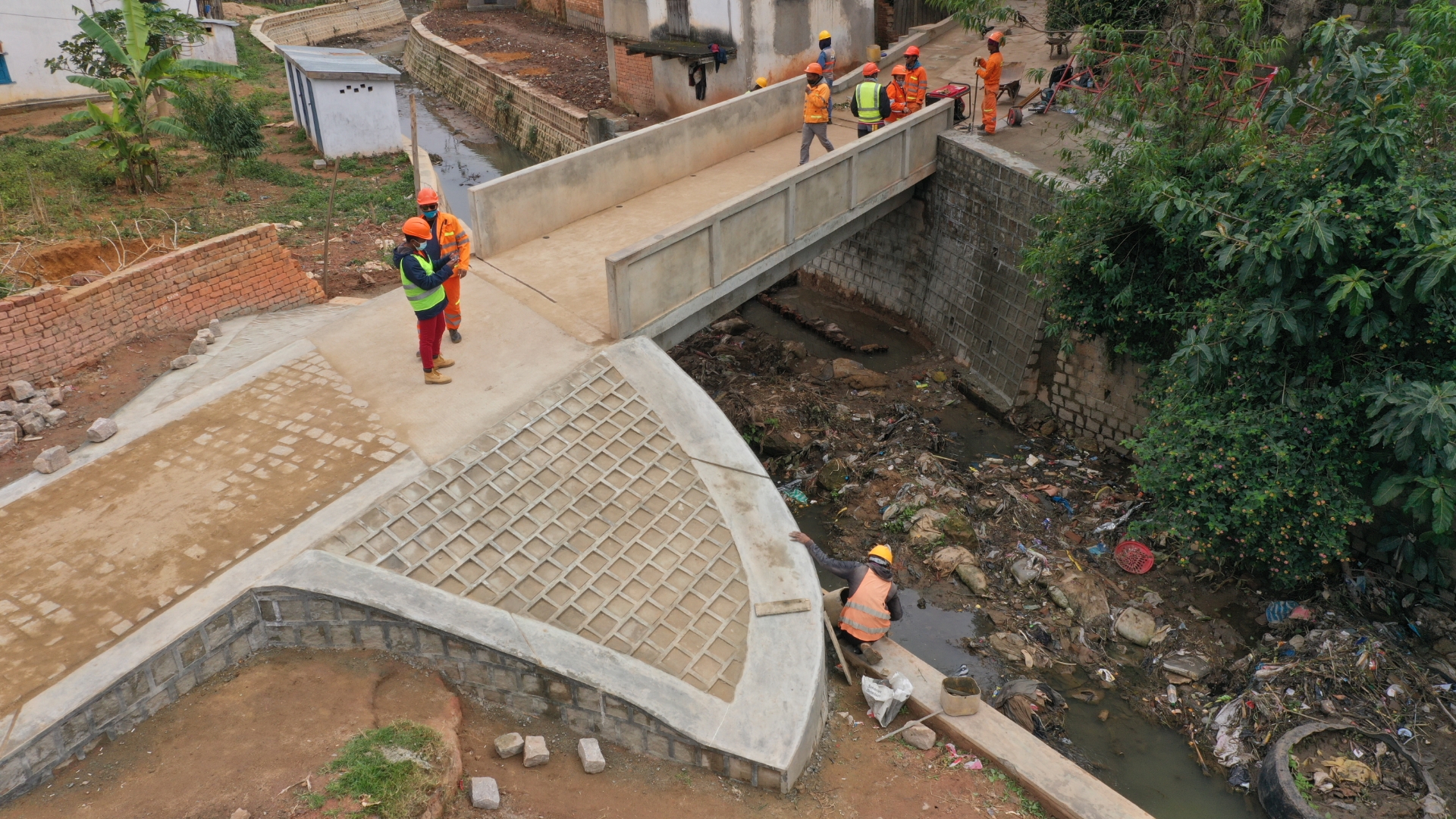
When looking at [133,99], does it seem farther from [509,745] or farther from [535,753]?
[535,753]

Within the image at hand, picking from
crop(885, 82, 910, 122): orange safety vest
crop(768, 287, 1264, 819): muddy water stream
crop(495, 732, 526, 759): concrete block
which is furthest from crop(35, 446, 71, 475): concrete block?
crop(885, 82, 910, 122): orange safety vest

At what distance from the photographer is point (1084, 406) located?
1196 cm

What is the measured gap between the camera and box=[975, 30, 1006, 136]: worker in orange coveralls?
12797 mm

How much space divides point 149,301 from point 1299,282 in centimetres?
1154

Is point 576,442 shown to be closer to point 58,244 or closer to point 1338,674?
point 1338,674

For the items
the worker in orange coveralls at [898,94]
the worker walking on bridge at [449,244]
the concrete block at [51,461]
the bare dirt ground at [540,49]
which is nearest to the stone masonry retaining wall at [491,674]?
the concrete block at [51,461]

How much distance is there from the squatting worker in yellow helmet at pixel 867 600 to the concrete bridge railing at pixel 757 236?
294cm

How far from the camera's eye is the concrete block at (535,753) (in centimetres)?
601

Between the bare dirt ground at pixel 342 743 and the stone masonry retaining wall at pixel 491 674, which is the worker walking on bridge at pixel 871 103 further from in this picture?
the stone masonry retaining wall at pixel 491 674

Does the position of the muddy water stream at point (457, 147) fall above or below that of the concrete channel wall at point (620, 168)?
below

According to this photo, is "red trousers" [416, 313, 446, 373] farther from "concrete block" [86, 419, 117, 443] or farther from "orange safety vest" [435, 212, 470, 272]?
"concrete block" [86, 419, 117, 443]

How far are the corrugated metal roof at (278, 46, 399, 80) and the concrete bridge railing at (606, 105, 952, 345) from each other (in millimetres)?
10659

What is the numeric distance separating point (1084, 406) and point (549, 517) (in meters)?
7.63

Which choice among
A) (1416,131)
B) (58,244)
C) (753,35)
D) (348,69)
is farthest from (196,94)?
(1416,131)
